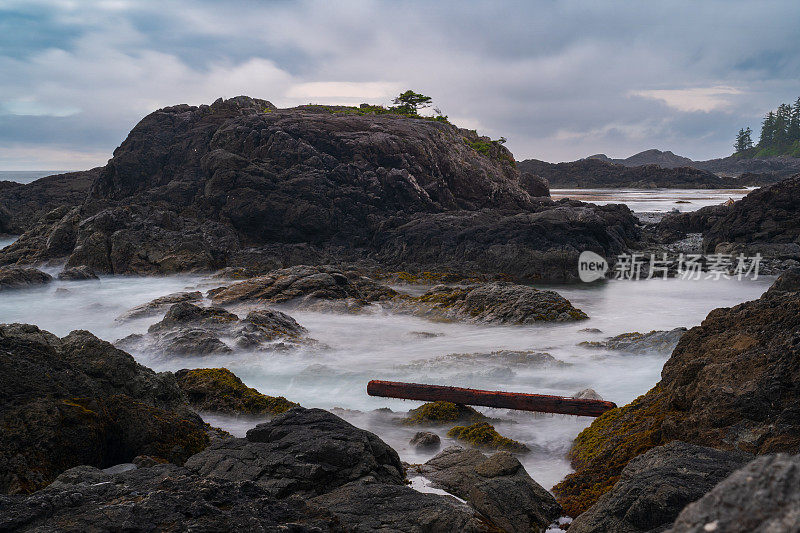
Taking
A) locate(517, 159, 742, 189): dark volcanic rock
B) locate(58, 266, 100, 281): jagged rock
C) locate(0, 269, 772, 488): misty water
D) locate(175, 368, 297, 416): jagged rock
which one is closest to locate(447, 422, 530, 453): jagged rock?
locate(0, 269, 772, 488): misty water

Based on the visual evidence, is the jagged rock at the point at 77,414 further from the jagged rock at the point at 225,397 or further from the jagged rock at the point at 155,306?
the jagged rock at the point at 155,306

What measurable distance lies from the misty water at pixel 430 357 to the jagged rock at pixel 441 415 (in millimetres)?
231

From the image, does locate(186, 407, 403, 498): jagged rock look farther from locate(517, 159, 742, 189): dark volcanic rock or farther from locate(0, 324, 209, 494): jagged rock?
locate(517, 159, 742, 189): dark volcanic rock

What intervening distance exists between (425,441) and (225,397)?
318 centimetres

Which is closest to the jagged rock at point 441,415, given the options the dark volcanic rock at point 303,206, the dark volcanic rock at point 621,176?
the dark volcanic rock at point 303,206

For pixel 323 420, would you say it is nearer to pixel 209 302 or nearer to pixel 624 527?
pixel 624 527

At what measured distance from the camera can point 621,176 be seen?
81.2 meters

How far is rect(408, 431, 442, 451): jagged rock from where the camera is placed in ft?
22.1

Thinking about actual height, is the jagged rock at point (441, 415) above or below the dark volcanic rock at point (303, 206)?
below

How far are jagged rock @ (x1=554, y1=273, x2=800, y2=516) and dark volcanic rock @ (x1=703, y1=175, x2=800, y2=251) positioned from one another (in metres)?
21.0

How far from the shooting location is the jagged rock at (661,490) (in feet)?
9.98

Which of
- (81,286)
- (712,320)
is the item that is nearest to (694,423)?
(712,320)
